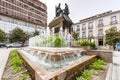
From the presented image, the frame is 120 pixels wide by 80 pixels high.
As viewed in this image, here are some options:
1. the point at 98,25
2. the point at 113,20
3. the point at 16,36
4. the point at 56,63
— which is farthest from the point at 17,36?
the point at 56,63

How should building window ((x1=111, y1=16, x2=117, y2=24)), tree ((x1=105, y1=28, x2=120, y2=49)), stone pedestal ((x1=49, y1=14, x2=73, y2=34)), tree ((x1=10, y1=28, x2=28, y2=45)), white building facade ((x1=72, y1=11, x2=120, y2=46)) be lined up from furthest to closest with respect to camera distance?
tree ((x1=10, y1=28, x2=28, y2=45)) → white building facade ((x1=72, y1=11, x2=120, y2=46)) → building window ((x1=111, y1=16, x2=117, y2=24)) → tree ((x1=105, y1=28, x2=120, y2=49)) → stone pedestal ((x1=49, y1=14, x2=73, y2=34))

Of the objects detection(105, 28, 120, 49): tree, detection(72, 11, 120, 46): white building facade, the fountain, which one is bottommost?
the fountain

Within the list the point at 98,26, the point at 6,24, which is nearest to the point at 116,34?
the point at 98,26

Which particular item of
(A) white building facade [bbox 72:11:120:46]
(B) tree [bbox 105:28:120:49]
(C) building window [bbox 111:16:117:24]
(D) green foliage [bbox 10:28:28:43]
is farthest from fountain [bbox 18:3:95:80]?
(D) green foliage [bbox 10:28:28:43]

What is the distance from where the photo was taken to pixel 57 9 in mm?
13781

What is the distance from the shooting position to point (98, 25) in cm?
3275

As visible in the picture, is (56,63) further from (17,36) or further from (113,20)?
(17,36)

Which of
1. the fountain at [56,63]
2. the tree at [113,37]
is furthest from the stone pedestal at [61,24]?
the tree at [113,37]

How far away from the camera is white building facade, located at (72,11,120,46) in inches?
1161

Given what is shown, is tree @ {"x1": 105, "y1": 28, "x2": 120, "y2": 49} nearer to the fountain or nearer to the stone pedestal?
the stone pedestal

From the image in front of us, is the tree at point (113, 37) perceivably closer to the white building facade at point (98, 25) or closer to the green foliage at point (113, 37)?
the green foliage at point (113, 37)

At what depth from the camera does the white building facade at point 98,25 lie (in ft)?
96.8

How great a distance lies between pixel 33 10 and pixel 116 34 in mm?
37676

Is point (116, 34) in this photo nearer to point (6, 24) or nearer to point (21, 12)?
point (6, 24)
